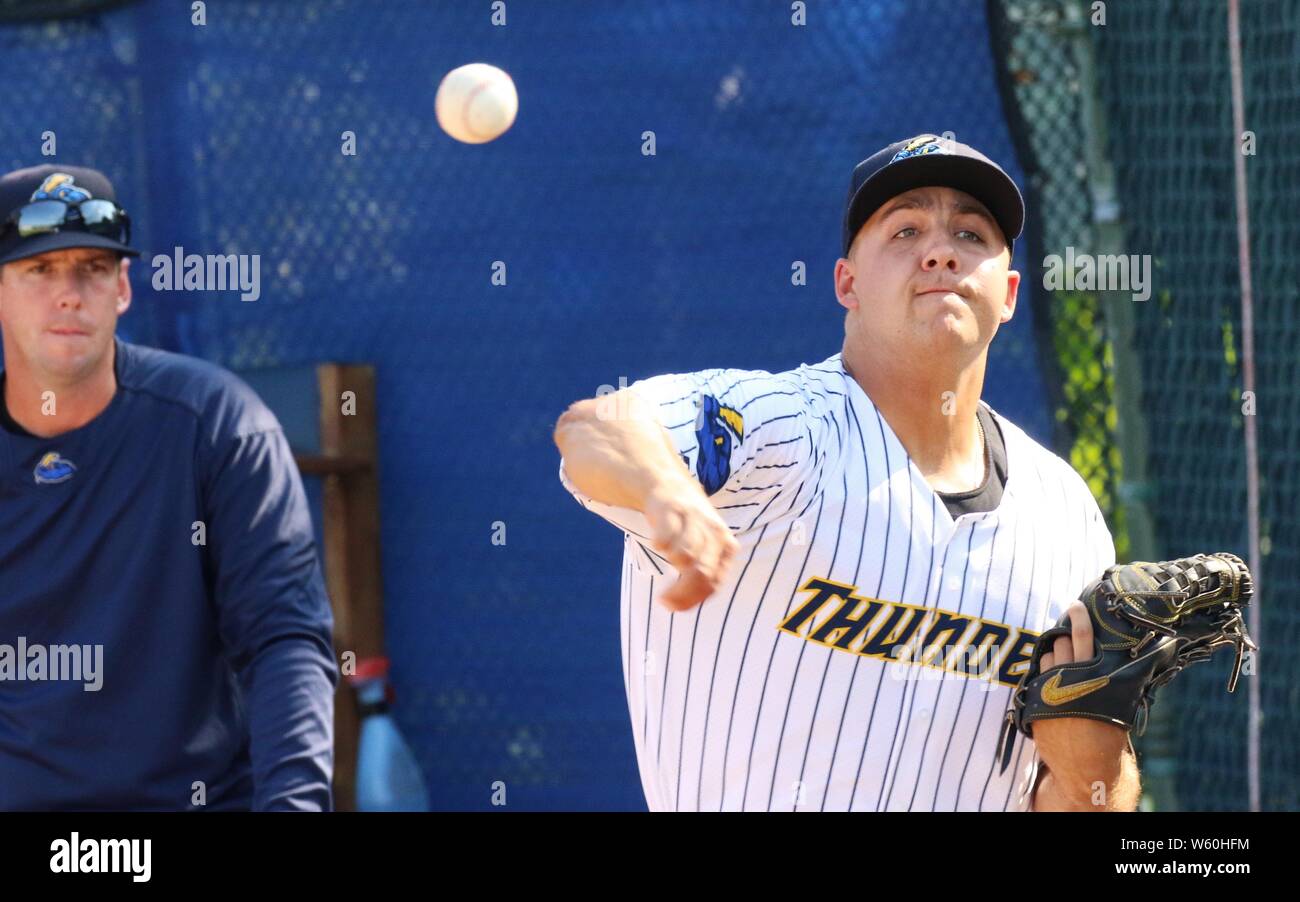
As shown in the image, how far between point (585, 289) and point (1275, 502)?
1740 millimetres

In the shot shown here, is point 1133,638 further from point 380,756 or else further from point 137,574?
point 380,756

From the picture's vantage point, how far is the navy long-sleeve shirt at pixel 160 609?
303 centimetres

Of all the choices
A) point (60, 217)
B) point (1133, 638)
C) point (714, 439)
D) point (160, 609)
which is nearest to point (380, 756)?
point (160, 609)

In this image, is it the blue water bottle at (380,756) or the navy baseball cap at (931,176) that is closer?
the navy baseball cap at (931,176)

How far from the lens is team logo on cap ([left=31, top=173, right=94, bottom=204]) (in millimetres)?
3225

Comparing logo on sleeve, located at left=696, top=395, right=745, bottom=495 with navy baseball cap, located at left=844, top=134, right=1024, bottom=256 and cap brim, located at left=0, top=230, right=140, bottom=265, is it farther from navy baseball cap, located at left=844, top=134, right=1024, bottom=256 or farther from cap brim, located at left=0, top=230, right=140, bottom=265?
cap brim, located at left=0, top=230, right=140, bottom=265

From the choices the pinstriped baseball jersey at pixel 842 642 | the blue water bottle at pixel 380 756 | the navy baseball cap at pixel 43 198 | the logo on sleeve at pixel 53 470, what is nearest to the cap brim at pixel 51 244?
the navy baseball cap at pixel 43 198

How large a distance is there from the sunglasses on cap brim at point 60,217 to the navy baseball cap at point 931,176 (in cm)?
138

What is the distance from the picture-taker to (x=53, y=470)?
3.16m

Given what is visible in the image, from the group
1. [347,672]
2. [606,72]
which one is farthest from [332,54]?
[347,672]

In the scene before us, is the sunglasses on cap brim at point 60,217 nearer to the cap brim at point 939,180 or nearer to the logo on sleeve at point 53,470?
the logo on sleeve at point 53,470
